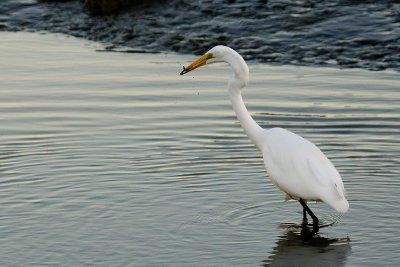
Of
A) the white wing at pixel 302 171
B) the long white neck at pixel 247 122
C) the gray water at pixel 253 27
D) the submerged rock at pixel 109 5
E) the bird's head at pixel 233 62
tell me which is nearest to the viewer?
the white wing at pixel 302 171

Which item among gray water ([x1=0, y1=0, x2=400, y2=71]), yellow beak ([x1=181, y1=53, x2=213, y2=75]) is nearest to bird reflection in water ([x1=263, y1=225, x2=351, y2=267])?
yellow beak ([x1=181, y1=53, x2=213, y2=75])

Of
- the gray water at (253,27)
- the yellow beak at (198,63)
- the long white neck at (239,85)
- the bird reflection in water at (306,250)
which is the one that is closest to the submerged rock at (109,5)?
the gray water at (253,27)

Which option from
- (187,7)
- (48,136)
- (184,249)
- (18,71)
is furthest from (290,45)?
(184,249)

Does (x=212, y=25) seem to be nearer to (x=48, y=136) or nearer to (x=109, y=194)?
(x=48, y=136)

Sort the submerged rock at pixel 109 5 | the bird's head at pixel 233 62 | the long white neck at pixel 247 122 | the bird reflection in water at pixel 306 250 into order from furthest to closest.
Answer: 1. the submerged rock at pixel 109 5
2. the long white neck at pixel 247 122
3. the bird's head at pixel 233 62
4. the bird reflection in water at pixel 306 250

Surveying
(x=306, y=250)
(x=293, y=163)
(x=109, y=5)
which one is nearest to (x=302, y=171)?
(x=293, y=163)

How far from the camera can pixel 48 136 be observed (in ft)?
41.6

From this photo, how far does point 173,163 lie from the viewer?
11.6 meters

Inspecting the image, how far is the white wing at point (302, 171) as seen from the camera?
9156 millimetres

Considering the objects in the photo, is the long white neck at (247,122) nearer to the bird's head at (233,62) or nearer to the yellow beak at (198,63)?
the bird's head at (233,62)

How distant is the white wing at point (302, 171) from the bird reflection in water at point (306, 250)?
317mm

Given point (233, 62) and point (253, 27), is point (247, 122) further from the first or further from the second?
point (253, 27)

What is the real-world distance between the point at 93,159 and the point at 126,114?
6.68ft

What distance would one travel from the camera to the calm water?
9.04 metres
